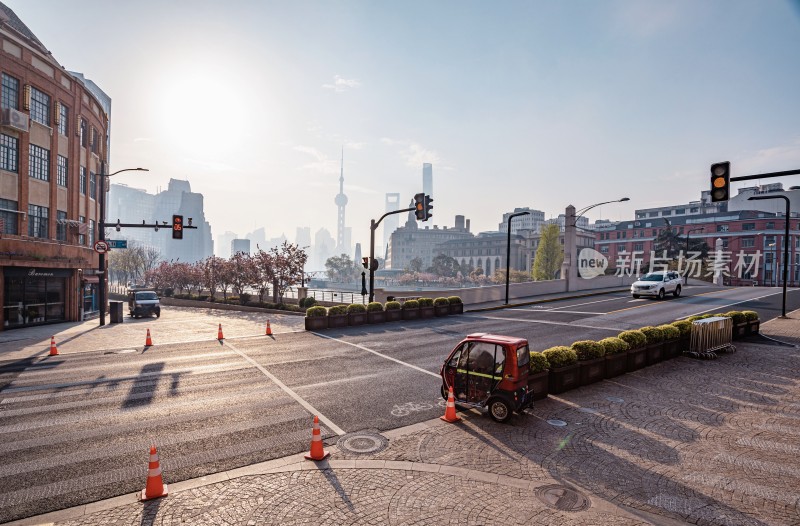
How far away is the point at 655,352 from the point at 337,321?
49.6ft

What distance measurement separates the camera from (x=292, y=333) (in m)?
Answer: 21.9

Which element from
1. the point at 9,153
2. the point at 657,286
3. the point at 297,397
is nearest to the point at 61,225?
the point at 9,153

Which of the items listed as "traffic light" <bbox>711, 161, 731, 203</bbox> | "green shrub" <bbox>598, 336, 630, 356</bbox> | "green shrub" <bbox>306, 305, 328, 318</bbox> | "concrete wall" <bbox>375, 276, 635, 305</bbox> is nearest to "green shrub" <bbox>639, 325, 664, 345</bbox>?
"green shrub" <bbox>598, 336, 630, 356</bbox>

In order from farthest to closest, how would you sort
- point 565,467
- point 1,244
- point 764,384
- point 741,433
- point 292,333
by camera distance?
point 1,244, point 292,333, point 764,384, point 741,433, point 565,467

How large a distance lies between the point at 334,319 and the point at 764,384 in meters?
18.0

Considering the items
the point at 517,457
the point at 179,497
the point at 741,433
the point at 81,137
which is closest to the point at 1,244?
the point at 81,137

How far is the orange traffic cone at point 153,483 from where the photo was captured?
6591 millimetres

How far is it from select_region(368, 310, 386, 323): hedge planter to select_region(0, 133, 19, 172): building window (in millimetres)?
23544

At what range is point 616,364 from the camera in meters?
13.3

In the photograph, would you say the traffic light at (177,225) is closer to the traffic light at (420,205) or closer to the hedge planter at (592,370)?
the traffic light at (420,205)

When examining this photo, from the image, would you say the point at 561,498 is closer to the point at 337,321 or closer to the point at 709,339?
the point at 709,339

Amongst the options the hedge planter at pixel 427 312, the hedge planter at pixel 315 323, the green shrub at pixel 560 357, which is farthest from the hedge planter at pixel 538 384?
the hedge planter at pixel 427 312

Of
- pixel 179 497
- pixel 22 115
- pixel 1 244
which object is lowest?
pixel 179 497

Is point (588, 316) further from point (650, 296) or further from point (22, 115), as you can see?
point (22, 115)
